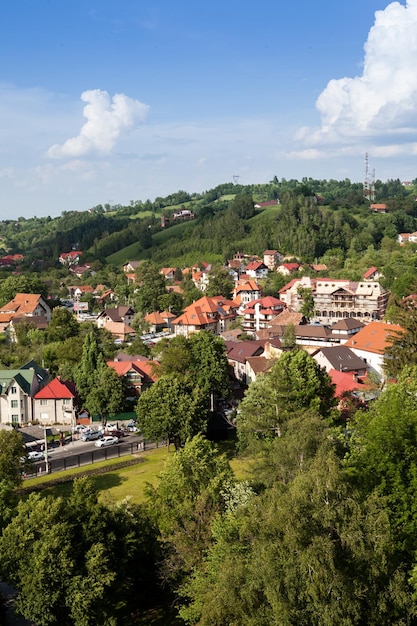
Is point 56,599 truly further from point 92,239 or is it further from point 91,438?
point 92,239

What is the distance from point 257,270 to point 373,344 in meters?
62.9

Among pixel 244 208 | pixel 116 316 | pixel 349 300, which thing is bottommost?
pixel 116 316

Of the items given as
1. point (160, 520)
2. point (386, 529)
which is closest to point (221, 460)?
point (160, 520)

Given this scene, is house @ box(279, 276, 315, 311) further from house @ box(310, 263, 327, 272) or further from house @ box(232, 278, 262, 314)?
house @ box(310, 263, 327, 272)

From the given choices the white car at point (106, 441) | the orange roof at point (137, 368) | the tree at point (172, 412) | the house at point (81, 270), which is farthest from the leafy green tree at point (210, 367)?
the house at point (81, 270)

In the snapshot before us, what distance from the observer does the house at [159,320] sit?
8025 centimetres

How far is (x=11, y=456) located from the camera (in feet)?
96.0

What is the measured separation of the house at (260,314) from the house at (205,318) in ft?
9.40

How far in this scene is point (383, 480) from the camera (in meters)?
20.8

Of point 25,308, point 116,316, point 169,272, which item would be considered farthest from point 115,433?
point 169,272

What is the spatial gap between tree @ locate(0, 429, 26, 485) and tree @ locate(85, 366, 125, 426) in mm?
11465

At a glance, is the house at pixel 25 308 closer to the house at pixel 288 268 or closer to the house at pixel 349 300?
the house at pixel 349 300

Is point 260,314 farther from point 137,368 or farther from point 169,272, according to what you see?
point 169,272

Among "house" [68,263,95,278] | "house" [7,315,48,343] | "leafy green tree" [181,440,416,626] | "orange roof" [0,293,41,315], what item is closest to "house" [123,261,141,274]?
"house" [68,263,95,278]
